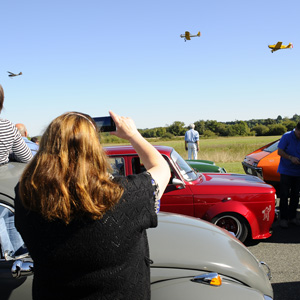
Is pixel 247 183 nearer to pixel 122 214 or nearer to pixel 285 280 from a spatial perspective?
pixel 285 280

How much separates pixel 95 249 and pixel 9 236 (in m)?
1.15

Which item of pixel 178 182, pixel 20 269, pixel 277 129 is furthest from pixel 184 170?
pixel 277 129

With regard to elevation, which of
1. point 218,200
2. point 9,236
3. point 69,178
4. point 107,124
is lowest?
point 218,200

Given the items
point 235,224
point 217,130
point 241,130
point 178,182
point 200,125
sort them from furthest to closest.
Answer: point 200,125 < point 217,130 < point 241,130 < point 235,224 < point 178,182

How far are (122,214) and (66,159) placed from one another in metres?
0.32

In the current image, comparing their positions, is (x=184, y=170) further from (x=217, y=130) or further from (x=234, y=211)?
(x=217, y=130)

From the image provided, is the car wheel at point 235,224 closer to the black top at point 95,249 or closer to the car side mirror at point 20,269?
the car side mirror at point 20,269

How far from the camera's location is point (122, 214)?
1.32 m

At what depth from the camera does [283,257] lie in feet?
15.8

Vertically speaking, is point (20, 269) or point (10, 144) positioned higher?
point (10, 144)

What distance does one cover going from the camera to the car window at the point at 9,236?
2098 millimetres

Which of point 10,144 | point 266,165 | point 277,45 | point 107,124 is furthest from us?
point 277,45

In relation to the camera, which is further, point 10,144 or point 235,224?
point 235,224

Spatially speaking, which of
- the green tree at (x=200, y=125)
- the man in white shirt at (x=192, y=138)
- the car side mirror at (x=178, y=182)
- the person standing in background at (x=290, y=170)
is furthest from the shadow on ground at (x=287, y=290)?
the green tree at (x=200, y=125)
